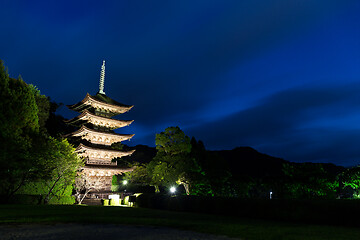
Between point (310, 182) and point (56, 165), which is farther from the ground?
point (56, 165)

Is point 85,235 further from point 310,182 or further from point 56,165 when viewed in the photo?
point 56,165

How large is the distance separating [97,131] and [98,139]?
185 centimetres

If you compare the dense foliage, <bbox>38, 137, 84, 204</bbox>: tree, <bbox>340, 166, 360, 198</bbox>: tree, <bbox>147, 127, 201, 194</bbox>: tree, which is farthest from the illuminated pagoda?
<bbox>340, 166, 360, 198</bbox>: tree

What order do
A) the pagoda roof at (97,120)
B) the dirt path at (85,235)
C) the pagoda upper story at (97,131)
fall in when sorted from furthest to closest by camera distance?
the pagoda roof at (97,120) → the pagoda upper story at (97,131) → the dirt path at (85,235)

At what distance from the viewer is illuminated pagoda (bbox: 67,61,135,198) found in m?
33.6

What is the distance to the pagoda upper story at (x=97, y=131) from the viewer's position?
34.5m

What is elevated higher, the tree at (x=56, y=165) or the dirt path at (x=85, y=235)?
the tree at (x=56, y=165)

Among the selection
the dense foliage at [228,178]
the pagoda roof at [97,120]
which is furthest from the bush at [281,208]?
the pagoda roof at [97,120]

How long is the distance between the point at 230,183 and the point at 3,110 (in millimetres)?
25966

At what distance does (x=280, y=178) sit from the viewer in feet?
70.4

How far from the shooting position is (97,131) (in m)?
34.9

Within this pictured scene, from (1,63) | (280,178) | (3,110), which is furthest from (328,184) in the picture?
(1,63)

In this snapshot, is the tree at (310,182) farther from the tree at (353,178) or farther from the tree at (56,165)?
the tree at (56,165)

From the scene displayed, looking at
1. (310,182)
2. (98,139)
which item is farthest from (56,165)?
(310,182)
